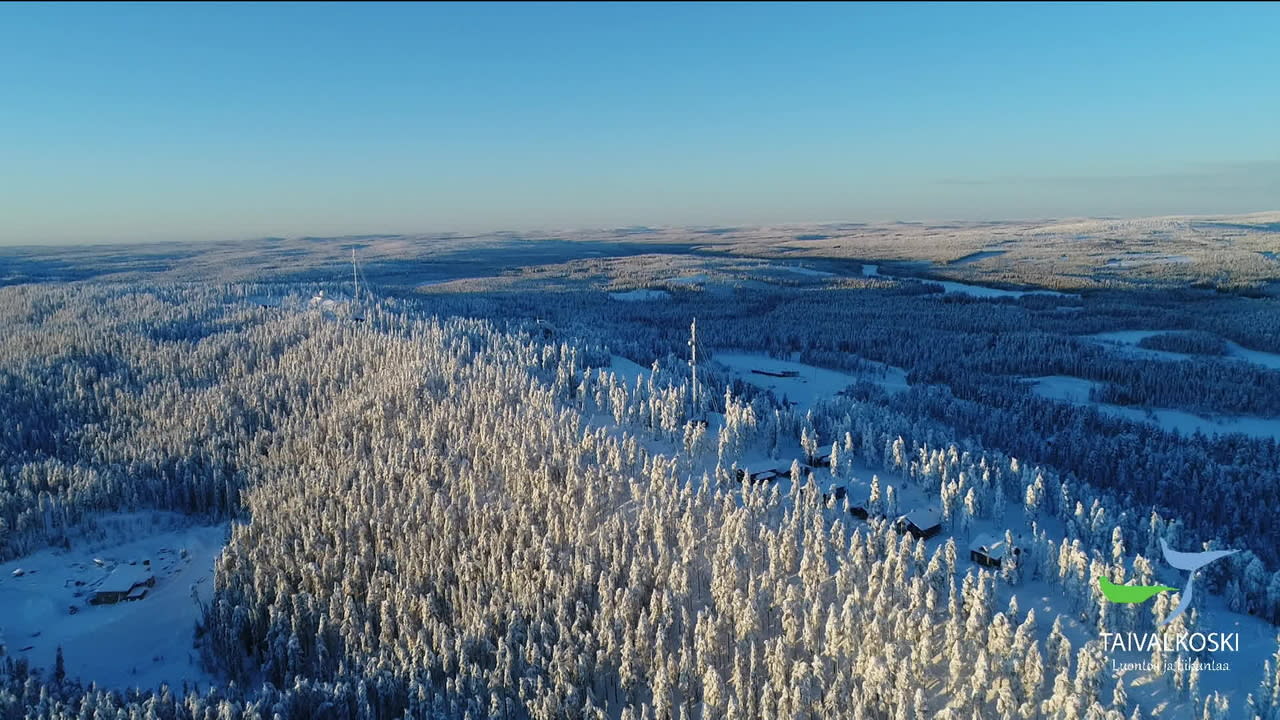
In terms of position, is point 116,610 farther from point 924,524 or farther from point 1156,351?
point 1156,351

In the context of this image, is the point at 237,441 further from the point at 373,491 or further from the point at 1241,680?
the point at 1241,680

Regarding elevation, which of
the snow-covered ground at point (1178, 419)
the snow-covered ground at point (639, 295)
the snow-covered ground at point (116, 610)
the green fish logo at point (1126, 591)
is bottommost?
the snow-covered ground at point (116, 610)

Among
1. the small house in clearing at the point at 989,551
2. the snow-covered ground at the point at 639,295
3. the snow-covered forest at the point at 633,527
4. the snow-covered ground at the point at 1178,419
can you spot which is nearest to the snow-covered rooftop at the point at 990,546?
the small house in clearing at the point at 989,551

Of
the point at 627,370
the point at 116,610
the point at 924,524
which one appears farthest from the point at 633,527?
the point at 627,370

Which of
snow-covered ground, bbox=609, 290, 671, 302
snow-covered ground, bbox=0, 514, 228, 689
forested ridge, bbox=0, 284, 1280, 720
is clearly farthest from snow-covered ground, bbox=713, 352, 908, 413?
snow-covered ground, bbox=609, 290, 671, 302

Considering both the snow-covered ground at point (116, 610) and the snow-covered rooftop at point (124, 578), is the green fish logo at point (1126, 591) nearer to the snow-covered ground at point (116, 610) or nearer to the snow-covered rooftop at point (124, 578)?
the snow-covered ground at point (116, 610)

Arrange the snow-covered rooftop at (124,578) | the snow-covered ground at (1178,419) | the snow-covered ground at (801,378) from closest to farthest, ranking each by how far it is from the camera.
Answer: the snow-covered rooftop at (124,578)
the snow-covered ground at (1178,419)
the snow-covered ground at (801,378)

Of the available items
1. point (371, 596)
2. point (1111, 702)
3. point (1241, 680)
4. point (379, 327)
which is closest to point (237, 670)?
point (371, 596)
